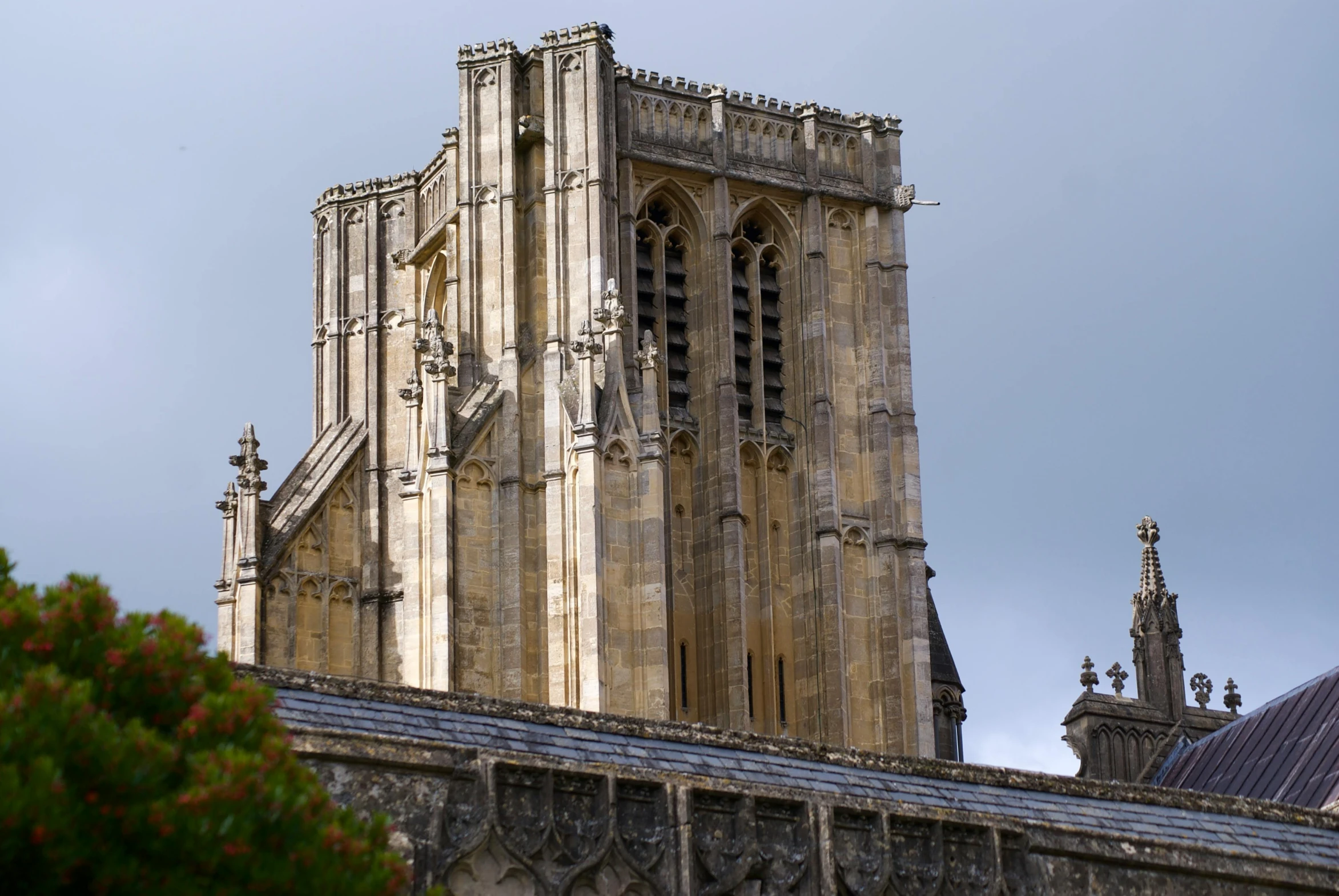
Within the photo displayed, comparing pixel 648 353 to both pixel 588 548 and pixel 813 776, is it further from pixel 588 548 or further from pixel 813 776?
pixel 813 776

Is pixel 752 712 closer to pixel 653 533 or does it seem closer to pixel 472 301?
pixel 653 533

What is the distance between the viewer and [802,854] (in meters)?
15.3

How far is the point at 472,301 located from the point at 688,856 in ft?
92.2

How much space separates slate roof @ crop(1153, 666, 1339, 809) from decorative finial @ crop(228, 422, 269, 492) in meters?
15.0

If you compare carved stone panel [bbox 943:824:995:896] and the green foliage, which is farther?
carved stone panel [bbox 943:824:995:896]

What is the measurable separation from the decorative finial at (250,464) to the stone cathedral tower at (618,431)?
5 cm

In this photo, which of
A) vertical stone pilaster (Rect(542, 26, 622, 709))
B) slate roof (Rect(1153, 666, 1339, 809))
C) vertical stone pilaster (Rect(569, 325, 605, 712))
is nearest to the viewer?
slate roof (Rect(1153, 666, 1339, 809))

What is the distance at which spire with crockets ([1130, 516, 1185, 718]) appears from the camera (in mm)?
44188

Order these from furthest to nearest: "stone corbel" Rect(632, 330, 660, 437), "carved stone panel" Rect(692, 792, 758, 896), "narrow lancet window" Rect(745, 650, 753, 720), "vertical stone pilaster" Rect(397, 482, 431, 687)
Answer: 1. "narrow lancet window" Rect(745, 650, 753, 720)
2. "stone corbel" Rect(632, 330, 660, 437)
3. "vertical stone pilaster" Rect(397, 482, 431, 687)
4. "carved stone panel" Rect(692, 792, 758, 896)

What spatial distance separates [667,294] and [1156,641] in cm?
1002

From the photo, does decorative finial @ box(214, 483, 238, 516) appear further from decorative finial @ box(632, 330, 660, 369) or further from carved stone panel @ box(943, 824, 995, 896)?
carved stone panel @ box(943, 824, 995, 896)

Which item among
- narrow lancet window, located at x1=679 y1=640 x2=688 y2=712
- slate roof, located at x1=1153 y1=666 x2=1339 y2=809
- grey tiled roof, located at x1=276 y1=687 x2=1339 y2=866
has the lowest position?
grey tiled roof, located at x1=276 y1=687 x2=1339 y2=866

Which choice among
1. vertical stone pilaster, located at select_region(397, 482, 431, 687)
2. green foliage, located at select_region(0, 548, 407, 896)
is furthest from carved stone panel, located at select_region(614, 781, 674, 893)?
vertical stone pilaster, located at select_region(397, 482, 431, 687)

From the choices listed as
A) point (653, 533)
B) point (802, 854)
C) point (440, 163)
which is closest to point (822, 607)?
point (653, 533)
